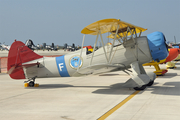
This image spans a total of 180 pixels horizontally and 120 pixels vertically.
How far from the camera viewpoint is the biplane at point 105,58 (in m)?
7.70

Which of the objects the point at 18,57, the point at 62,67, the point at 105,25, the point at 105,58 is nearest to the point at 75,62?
the point at 62,67

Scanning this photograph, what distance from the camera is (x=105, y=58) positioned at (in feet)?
27.6

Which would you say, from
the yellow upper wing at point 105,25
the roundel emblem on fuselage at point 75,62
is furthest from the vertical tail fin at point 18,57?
the yellow upper wing at point 105,25

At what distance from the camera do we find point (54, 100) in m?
6.62

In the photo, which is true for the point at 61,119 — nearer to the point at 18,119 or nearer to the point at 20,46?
the point at 18,119

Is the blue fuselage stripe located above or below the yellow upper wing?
below

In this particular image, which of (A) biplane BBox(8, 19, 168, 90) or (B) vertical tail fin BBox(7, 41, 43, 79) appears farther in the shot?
(B) vertical tail fin BBox(7, 41, 43, 79)

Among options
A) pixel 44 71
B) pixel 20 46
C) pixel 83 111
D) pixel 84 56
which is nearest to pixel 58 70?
pixel 44 71

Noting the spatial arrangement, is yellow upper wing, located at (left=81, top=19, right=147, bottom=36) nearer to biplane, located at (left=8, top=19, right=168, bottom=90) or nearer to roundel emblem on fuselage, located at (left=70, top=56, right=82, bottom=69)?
biplane, located at (left=8, top=19, right=168, bottom=90)

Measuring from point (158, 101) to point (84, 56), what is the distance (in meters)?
3.84

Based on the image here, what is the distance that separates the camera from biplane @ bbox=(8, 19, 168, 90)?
7.70 metres

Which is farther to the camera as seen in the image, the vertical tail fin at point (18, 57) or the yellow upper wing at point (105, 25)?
the vertical tail fin at point (18, 57)

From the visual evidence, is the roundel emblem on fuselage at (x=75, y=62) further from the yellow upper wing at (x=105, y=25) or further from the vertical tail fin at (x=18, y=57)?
the vertical tail fin at (x=18, y=57)

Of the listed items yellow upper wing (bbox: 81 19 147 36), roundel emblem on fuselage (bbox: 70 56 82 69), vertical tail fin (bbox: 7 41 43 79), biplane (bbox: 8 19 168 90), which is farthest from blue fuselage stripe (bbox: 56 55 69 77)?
yellow upper wing (bbox: 81 19 147 36)
